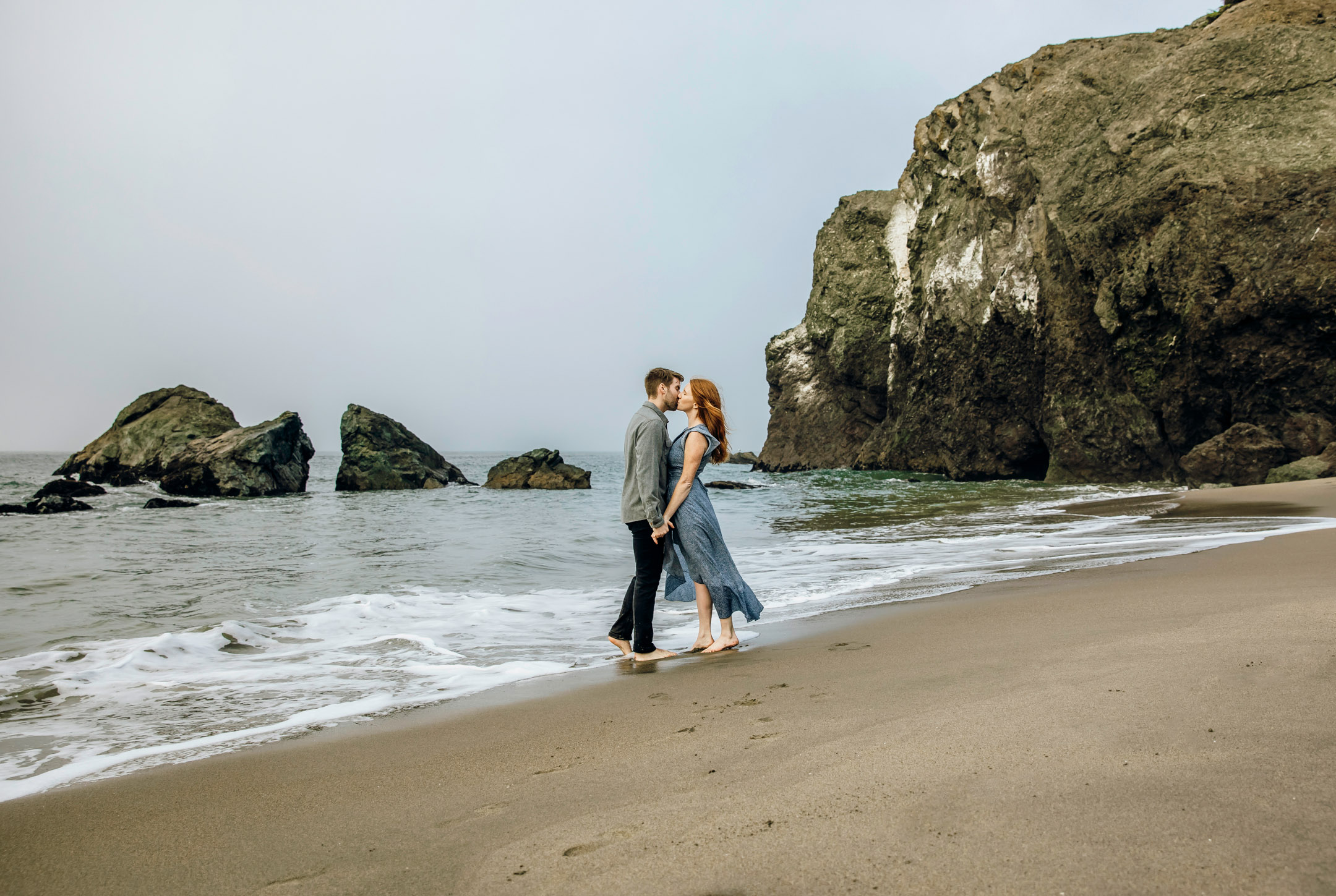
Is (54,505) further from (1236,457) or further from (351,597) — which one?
(1236,457)

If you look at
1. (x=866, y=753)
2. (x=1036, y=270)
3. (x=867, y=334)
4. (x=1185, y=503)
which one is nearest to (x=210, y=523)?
(x=866, y=753)

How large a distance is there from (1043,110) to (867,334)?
18310 millimetres

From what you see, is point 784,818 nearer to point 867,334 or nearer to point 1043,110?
point 1043,110

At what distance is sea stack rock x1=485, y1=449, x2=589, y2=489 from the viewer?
101 feet

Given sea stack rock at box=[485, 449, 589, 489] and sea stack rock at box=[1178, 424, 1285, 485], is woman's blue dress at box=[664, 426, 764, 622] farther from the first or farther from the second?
sea stack rock at box=[485, 449, 589, 489]

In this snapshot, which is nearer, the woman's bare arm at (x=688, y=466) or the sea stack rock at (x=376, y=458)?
the woman's bare arm at (x=688, y=466)

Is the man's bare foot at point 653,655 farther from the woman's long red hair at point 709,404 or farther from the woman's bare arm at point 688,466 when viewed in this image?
the woman's long red hair at point 709,404

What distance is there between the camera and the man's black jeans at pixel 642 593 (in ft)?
15.4

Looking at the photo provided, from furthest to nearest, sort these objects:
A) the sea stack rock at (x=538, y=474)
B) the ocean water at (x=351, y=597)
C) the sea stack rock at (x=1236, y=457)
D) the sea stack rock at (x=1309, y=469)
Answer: the sea stack rock at (x=538, y=474) → the sea stack rock at (x=1236, y=457) → the sea stack rock at (x=1309, y=469) → the ocean water at (x=351, y=597)

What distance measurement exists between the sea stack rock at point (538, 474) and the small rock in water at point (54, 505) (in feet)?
46.5

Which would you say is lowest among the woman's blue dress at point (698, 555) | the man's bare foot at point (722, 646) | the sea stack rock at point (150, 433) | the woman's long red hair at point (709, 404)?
the man's bare foot at point (722, 646)

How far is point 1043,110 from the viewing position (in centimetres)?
2552

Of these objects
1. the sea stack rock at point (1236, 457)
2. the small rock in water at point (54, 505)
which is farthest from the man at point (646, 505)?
the small rock in water at point (54, 505)

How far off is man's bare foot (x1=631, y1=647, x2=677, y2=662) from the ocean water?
0.34 metres
